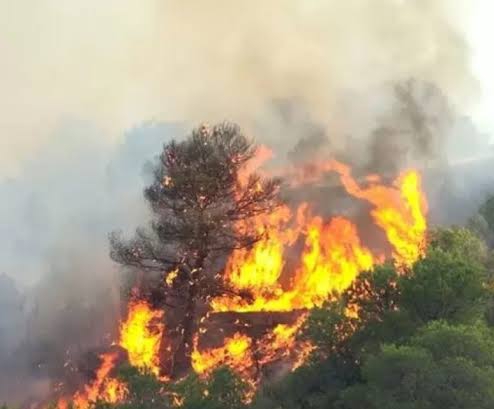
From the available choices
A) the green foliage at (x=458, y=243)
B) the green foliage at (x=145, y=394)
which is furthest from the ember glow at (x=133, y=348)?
the green foliage at (x=458, y=243)

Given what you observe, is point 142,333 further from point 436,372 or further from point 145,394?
point 436,372

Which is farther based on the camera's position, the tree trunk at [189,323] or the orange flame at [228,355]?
the tree trunk at [189,323]

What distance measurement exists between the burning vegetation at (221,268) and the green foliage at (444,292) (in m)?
16.5

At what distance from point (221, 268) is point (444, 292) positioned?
29244 mm

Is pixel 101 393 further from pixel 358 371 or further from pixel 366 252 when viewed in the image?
pixel 358 371

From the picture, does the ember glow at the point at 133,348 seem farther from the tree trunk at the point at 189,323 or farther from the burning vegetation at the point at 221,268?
the tree trunk at the point at 189,323

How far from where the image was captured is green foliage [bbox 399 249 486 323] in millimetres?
23875

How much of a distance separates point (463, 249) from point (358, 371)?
54.4ft

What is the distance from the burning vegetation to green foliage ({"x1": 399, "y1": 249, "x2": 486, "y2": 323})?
16456mm

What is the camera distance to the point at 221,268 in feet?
170

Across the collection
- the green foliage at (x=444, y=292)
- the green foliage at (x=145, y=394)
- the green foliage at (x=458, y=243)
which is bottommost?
the green foliage at (x=444, y=292)

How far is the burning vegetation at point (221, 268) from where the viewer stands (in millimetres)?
44375

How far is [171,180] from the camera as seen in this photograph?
4559cm

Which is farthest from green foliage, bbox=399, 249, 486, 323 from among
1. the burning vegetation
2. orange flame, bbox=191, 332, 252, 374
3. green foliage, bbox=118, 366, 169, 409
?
orange flame, bbox=191, 332, 252, 374
